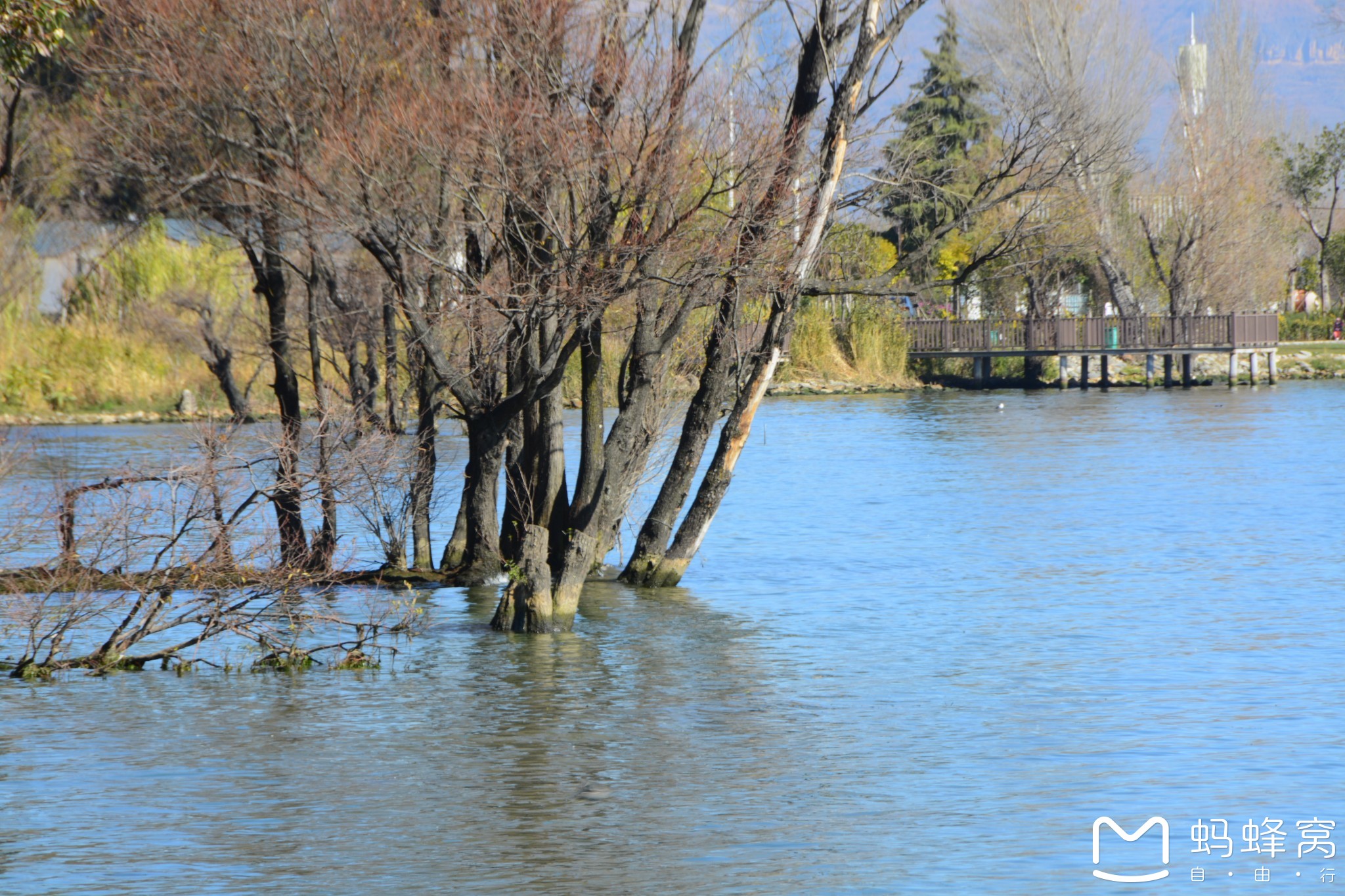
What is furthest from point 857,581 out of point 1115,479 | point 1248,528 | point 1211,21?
point 1211,21

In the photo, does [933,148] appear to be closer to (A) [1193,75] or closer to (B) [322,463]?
(B) [322,463]

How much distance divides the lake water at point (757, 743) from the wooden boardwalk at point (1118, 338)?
37484 millimetres

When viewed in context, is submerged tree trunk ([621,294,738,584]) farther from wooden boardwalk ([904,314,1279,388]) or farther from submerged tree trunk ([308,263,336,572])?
wooden boardwalk ([904,314,1279,388])

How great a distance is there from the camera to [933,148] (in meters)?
18.2

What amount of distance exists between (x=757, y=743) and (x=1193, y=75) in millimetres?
61467

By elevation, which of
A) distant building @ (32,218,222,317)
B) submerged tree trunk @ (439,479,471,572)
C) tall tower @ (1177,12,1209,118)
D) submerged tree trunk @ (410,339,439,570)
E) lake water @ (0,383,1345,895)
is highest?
tall tower @ (1177,12,1209,118)

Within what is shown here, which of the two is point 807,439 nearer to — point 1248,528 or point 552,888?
point 1248,528

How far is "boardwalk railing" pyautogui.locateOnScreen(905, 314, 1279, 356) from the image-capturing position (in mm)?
57938

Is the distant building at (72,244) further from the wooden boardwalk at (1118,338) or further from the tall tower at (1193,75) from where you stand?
the tall tower at (1193,75)

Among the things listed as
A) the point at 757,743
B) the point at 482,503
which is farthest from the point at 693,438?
the point at 757,743

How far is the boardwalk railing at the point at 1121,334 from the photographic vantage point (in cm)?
5794

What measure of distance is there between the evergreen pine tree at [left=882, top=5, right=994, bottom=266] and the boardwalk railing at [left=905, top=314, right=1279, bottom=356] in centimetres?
443

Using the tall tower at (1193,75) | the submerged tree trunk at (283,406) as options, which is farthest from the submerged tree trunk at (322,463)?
the tall tower at (1193,75)

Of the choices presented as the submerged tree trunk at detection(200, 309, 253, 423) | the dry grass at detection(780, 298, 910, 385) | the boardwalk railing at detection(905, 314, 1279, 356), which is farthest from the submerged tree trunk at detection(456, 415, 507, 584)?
the boardwalk railing at detection(905, 314, 1279, 356)
